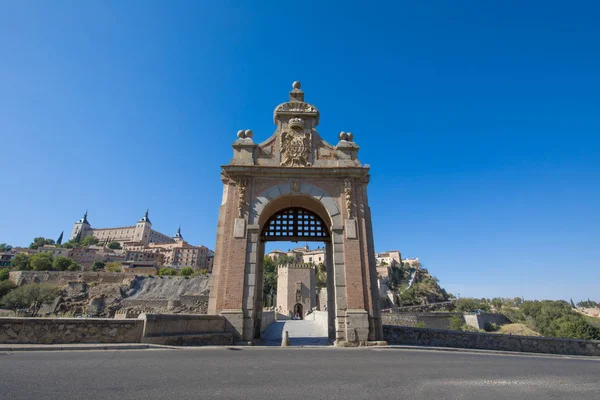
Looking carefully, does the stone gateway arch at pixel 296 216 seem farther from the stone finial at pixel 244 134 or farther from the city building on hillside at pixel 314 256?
the city building on hillside at pixel 314 256

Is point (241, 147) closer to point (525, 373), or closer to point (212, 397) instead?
point (212, 397)

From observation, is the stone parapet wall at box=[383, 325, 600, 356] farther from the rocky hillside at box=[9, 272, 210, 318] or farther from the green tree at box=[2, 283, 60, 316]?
the green tree at box=[2, 283, 60, 316]

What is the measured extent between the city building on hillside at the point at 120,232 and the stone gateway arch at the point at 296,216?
153 metres

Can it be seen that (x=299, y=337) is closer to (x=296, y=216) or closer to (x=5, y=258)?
(x=296, y=216)

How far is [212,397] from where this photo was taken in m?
3.81

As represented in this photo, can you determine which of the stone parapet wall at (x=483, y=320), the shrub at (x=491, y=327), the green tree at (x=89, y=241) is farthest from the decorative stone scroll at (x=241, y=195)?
the green tree at (x=89, y=241)

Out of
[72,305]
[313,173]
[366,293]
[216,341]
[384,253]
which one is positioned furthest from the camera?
[384,253]

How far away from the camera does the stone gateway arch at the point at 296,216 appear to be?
11.3 m

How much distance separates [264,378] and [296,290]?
52.2m

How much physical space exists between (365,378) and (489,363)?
170 inches

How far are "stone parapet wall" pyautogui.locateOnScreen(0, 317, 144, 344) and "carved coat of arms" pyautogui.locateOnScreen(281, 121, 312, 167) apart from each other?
8610 mm

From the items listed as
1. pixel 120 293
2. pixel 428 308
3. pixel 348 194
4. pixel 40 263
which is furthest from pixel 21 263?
pixel 348 194

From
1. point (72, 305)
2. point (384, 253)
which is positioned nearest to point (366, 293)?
point (72, 305)

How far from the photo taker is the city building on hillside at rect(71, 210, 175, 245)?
483 ft
